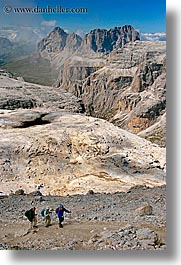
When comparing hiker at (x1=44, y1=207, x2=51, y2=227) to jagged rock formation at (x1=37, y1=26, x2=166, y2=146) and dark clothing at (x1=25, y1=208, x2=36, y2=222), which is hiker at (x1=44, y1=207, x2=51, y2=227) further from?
jagged rock formation at (x1=37, y1=26, x2=166, y2=146)

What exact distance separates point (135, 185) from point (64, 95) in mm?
13111

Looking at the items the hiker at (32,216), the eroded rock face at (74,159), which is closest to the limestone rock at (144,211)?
the eroded rock face at (74,159)

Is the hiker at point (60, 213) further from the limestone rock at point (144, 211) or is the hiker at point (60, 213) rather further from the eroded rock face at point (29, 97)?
the eroded rock face at point (29, 97)

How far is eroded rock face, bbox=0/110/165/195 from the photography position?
343 inches

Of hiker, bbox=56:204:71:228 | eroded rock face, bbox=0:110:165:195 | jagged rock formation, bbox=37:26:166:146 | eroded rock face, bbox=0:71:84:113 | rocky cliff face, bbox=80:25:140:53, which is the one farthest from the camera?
jagged rock formation, bbox=37:26:166:146

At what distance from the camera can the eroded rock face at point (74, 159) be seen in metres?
8.70

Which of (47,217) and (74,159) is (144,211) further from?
(74,159)

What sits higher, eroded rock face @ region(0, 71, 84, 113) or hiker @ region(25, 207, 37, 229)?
eroded rock face @ region(0, 71, 84, 113)

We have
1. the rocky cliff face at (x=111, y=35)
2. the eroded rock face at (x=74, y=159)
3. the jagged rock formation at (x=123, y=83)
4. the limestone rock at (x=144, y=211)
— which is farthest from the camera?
the jagged rock formation at (x=123, y=83)

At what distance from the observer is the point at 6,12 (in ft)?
26.9

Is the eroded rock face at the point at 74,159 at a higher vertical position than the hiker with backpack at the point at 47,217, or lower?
higher

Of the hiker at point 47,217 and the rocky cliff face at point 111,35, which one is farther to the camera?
the rocky cliff face at point 111,35

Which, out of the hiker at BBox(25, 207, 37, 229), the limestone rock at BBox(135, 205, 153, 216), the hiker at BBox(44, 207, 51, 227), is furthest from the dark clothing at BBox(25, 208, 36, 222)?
the limestone rock at BBox(135, 205, 153, 216)

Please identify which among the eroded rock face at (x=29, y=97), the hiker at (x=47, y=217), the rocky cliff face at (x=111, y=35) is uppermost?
the rocky cliff face at (x=111, y=35)
